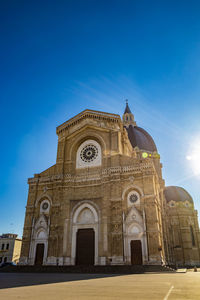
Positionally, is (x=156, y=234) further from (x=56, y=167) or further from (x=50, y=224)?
(x=56, y=167)

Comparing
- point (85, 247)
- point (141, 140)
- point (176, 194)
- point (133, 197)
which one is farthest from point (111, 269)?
point (141, 140)

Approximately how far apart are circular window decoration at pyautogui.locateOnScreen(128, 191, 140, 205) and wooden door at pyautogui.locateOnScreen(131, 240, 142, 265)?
4.01m

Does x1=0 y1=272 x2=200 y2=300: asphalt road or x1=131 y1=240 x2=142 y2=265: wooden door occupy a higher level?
x1=131 y1=240 x2=142 y2=265: wooden door

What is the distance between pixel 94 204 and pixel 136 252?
6756mm

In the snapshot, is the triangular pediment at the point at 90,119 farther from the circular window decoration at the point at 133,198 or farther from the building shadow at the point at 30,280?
the building shadow at the point at 30,280

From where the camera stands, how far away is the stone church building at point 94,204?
2397 cm

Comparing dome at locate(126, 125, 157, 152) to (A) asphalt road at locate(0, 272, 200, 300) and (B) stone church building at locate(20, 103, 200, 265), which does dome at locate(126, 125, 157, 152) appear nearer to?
(B) stone church building at locate(20, 103, 200, 265)

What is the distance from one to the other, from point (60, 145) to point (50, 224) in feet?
34.2

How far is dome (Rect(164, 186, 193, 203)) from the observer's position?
154ft

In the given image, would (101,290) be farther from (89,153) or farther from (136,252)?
(89,153)

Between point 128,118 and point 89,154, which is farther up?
point 128,118

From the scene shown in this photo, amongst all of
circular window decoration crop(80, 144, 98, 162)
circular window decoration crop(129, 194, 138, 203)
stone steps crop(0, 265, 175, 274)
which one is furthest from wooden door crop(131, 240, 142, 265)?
circular window decoration crop(80, 144, 98, 162)

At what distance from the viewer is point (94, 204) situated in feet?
88.3

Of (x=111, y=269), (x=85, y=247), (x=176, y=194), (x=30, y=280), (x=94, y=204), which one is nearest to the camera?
(x=30, y=280)
